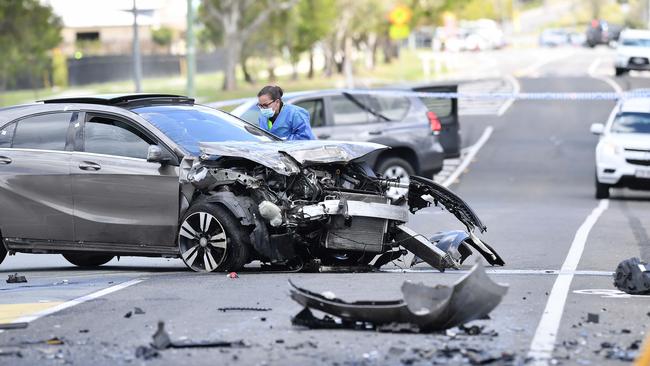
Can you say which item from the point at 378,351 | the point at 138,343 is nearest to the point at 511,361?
the point at 378,351

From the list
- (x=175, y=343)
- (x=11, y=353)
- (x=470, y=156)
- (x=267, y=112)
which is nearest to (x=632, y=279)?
(x=175, y=343)

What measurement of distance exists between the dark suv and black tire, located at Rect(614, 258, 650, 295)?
10534mm

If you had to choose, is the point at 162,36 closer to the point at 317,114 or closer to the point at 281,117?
the point at 317,114

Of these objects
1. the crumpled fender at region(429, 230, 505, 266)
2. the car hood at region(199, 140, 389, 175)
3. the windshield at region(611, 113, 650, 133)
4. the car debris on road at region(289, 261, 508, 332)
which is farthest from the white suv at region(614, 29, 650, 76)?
the car debris on road at region(289, 261, 508, 332)

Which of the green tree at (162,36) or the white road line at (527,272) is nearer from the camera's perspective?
the white road line at (527,272)

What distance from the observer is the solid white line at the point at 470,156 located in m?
26.6

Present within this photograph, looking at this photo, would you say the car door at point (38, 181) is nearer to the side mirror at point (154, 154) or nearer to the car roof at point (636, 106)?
the side mirror at point (154, 154)

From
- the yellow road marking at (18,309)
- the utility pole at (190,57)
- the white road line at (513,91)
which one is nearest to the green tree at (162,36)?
the white road line at (513,91)

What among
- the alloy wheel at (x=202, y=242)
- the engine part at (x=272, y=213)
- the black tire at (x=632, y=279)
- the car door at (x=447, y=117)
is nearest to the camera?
the black tire at (x=632, y=279)

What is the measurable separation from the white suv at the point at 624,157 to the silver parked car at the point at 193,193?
33.1 feet

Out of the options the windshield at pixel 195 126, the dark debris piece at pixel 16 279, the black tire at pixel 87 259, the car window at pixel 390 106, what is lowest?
the black tire at pixel 87 259

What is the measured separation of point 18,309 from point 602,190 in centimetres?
1418

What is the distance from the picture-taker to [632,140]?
22.1 m

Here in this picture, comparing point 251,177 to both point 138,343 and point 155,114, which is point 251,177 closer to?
point 155,114
